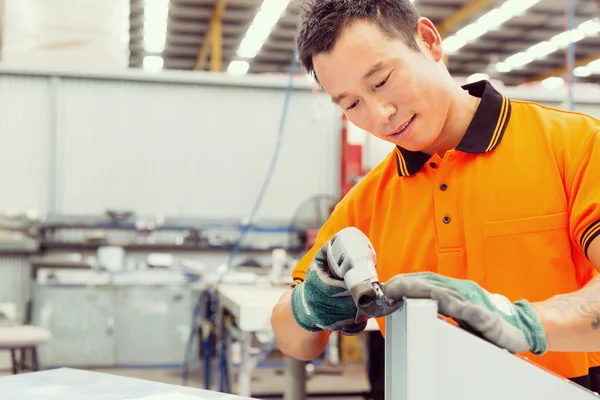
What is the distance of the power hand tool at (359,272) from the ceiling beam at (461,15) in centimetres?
730

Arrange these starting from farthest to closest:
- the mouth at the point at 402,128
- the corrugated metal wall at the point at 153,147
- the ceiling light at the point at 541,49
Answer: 1. the ceiling light at the point at 541,49
2. the corrugated metal wall at the point at 153,147
3. the mouth at the point at 402,128


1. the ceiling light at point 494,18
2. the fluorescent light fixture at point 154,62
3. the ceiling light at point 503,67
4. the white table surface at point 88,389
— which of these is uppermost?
the fluorescent light fixture at point 154,62

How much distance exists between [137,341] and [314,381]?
3.48 ft

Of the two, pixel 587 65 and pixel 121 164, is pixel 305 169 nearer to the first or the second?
pixel 121 164

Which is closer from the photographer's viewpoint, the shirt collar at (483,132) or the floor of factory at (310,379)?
the shirt collar at (483,132)

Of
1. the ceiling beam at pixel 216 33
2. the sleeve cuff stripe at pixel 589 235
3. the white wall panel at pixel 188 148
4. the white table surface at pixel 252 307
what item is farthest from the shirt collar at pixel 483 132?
the ceiling beam at pixel 216 33

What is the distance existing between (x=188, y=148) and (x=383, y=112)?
3012mm

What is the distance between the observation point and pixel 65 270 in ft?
11.7

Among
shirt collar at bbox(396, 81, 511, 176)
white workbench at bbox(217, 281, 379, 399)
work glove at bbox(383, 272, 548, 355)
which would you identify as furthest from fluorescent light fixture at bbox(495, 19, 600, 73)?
work glove at bbox(383, 272, 548, 355)

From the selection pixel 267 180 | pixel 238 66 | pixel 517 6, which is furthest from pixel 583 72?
pixel 267 180

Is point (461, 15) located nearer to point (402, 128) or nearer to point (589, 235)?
point (402, 128)

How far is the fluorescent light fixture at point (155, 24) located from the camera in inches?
311

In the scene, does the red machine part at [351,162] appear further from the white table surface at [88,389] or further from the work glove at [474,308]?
the work glove at [474,308]

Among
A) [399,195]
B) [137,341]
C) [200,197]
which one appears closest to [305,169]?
[200,197]
